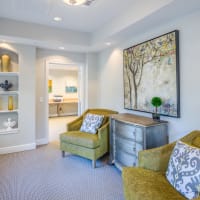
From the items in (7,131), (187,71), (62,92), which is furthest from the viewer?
(62,92)

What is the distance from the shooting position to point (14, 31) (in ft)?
11.3

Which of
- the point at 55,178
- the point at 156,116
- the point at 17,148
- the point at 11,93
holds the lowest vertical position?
the point at 55,178

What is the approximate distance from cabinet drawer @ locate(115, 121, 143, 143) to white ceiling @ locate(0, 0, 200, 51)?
165 cm

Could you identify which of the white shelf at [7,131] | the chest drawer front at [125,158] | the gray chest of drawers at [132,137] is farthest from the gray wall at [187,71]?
the white shelf at [7,131]

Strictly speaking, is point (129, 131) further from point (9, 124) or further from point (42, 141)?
point (9, 124)

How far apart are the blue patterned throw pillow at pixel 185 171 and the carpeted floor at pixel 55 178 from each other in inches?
37.3

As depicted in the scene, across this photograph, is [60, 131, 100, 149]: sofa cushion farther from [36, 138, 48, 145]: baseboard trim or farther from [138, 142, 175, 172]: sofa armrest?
[138, 142, 175, 172]: sofa armrest

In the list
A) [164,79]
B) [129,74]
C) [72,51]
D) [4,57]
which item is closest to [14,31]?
[4,57]

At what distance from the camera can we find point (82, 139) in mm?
3328

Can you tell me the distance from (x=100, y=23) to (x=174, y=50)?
1643 millimetres

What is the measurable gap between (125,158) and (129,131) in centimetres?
47

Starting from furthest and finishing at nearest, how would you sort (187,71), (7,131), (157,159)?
1. (7,131)
2. (187,71)
3. (157,159)

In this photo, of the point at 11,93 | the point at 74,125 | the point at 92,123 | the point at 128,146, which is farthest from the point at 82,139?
the point at 11,93

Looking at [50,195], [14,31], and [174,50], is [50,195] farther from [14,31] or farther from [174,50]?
[14,31]
